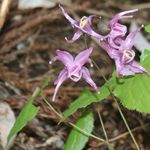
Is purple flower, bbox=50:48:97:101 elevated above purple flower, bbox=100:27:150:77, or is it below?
above

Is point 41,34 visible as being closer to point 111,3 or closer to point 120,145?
point 111,3

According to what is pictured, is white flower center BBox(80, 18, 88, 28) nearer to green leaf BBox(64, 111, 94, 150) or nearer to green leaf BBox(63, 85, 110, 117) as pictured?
green leaf BBox(63, 85, 110, 117)

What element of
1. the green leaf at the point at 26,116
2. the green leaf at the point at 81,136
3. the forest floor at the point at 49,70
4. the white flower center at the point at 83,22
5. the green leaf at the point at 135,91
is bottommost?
the forest floor at the point at 49,70

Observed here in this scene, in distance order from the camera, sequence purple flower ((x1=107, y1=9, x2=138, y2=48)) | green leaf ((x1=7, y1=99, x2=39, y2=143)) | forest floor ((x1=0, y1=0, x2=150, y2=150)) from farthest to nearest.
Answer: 1. forest floor ((x1=0, y1=0, x2=150, y2=150))
2. green leaf ((x1=7, y1=99, x2=39, y2=143))
3. purple flower ((x1=107, y1=9, x2=138, y2=48))

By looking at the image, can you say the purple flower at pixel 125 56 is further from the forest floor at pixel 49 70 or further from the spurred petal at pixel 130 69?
the forest floor at pixel 49 70

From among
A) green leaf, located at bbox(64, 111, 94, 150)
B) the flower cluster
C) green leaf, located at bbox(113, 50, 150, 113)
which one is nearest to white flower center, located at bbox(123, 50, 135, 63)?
the flower cluster

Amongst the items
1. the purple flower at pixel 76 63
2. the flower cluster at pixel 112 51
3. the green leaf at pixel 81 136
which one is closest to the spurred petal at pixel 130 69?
the flower cluster at pixel 112 51
